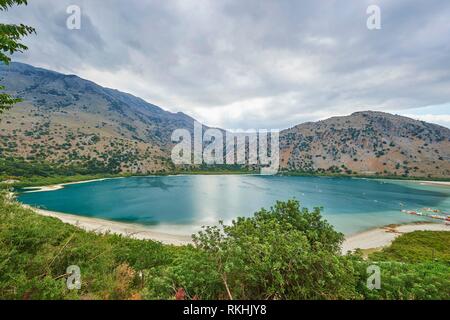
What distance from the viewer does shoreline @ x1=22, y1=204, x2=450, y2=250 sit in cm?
3367

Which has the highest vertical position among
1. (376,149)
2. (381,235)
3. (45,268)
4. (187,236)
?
(376,149)

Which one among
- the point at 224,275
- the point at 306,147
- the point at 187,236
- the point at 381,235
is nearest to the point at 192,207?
the point at 187,236

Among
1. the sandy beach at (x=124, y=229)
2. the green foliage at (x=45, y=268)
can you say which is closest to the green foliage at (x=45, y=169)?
the sandy beach at (x=124, y=229)

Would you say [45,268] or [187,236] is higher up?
[45,268]

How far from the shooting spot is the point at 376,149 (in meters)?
168

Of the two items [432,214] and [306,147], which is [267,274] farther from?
[306,147]

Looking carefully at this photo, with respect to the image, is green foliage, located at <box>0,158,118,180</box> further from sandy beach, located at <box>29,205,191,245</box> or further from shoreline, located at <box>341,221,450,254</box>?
shoreline, located at <box>341,221,450,254</box>

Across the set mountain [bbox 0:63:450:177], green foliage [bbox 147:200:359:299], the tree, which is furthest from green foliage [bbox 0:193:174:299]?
mountain [bbox 0:63:450:177]

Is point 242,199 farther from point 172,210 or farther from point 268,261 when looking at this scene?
point 268,261

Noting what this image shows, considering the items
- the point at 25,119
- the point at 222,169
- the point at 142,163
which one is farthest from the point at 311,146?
the point at 25,119

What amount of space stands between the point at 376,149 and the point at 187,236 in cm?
17687

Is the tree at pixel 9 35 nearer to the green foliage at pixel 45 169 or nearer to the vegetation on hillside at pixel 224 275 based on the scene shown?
the vegetation on hillside at pixel 224 275
